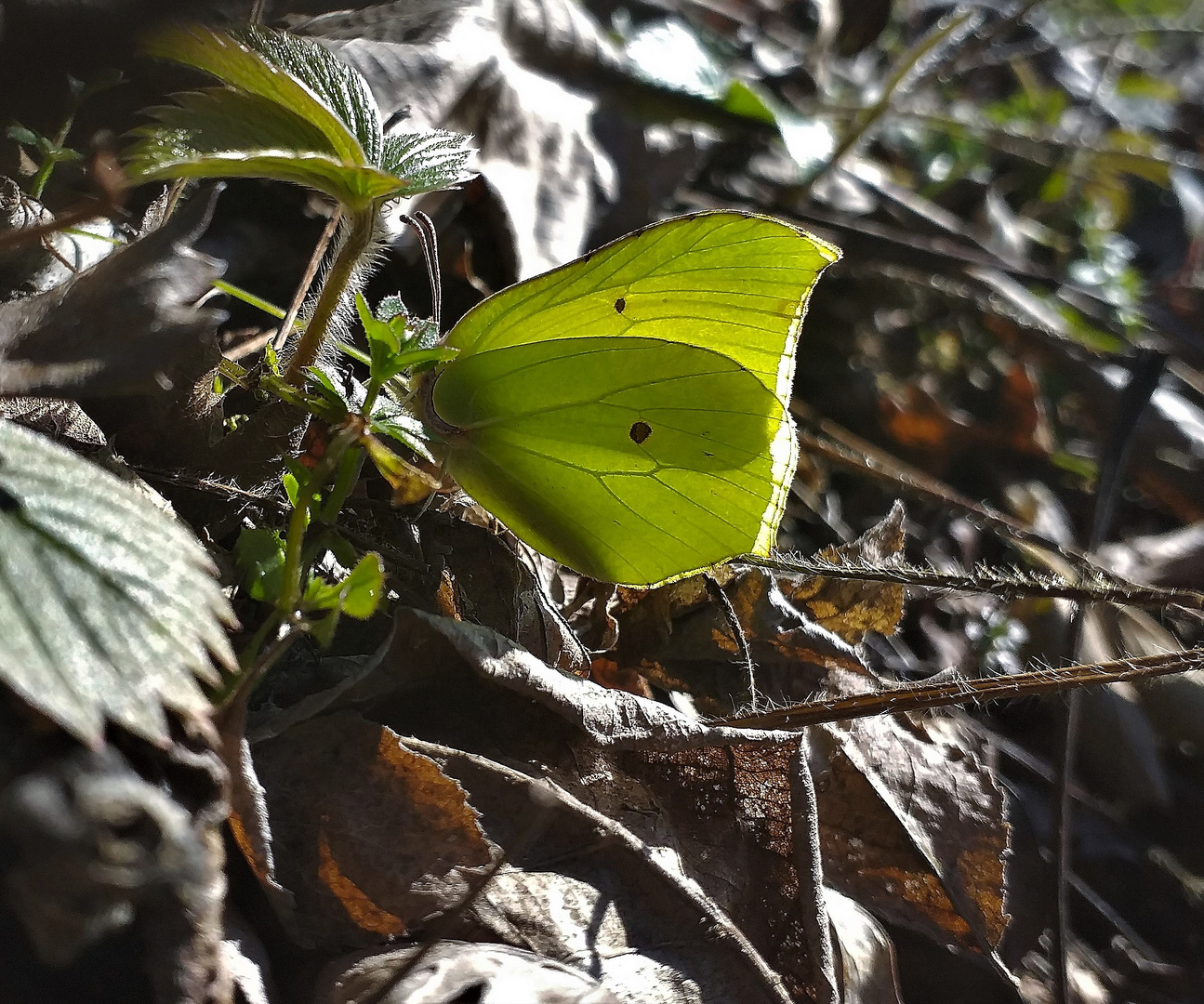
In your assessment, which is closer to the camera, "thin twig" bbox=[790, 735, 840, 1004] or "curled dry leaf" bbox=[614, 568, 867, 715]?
"thin twig" bbox=[790, 735, 840, 1004]

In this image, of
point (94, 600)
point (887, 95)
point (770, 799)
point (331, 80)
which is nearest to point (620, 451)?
point (770, 799)

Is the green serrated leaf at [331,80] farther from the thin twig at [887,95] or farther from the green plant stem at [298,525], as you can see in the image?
the thin twig at [887,95]

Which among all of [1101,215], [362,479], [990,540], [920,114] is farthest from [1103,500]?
[1101,215]

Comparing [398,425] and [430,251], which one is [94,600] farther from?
[430,251]

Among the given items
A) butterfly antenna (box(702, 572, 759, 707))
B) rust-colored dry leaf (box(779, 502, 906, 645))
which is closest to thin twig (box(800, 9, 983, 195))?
rust-colored dry leaf (box(779, 502, 906, 645))

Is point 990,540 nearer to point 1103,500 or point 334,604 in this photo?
point 1103,500

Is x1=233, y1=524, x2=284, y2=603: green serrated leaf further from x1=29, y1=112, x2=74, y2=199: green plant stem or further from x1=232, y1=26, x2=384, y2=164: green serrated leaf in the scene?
x1=29, y1=112, x2=74, y2=199: green plant stem

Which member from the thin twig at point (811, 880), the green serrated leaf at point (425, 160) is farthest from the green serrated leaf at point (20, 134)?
the thin twig at point (811, 880)
